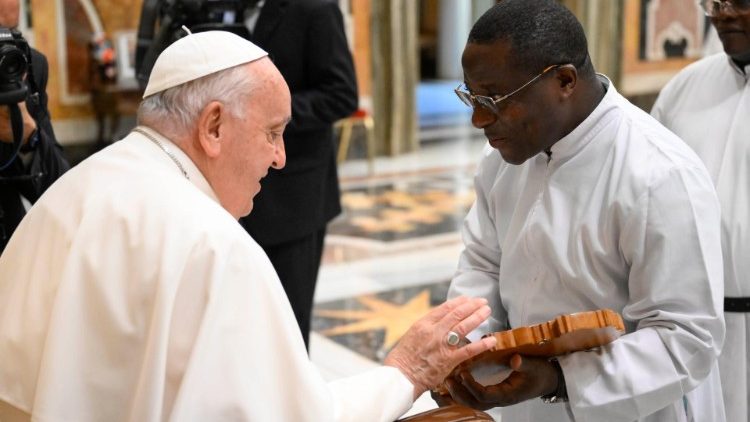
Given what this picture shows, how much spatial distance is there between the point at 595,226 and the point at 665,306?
0.22 meters

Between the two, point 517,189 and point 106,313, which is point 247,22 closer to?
point 517,189

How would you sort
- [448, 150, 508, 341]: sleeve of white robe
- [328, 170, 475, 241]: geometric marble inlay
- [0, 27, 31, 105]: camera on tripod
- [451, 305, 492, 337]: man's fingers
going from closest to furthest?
[451, 305, 492, 337]: man's fingers
[448, 150, 508, 341]: sleeve of white robe
[0, 27, 31, 105]: camera on tripod
[328, 170, 475, 241]: geometric marble inlay

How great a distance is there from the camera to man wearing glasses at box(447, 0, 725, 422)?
2004 millimetres

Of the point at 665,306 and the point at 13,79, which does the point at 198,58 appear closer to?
the point at 665,306

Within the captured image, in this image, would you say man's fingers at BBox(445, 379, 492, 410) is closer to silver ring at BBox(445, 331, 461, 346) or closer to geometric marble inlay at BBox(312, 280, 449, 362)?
silver ring at BBox(445, 331, 461, 346)

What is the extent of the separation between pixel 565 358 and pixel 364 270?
477 cm

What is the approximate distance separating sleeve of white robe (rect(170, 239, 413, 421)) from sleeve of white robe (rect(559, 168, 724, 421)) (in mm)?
594

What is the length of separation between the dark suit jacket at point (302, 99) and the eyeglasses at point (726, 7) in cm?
159

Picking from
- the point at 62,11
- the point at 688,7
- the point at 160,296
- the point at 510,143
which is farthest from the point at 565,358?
the point at 688,7

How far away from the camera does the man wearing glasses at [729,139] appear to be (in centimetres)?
269

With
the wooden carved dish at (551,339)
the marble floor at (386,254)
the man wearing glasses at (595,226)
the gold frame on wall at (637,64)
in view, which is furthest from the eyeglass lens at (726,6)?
the gold frame on wall at (637,64)

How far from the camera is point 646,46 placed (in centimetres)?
1391

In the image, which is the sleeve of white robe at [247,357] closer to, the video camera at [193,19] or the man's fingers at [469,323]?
the man's fingers at [469,323]

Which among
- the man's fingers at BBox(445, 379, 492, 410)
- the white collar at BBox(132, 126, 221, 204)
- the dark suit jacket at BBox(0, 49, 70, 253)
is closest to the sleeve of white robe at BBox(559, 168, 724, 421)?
the man's fingers at BBox(445, 379, 492, 410)
